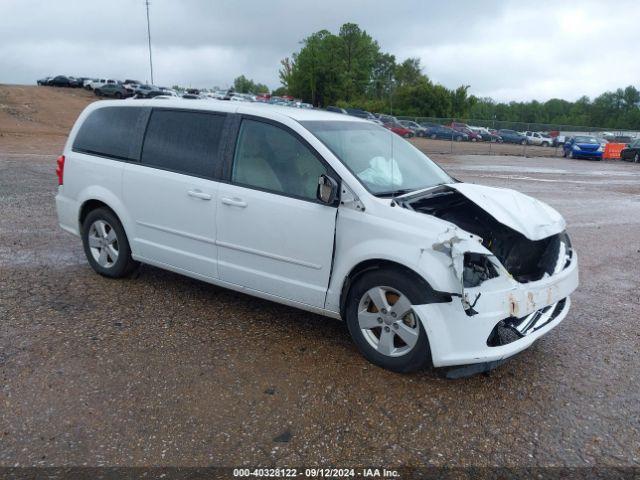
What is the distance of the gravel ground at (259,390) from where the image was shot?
10.1 feet

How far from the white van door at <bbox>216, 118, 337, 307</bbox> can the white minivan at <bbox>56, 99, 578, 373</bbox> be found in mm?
11

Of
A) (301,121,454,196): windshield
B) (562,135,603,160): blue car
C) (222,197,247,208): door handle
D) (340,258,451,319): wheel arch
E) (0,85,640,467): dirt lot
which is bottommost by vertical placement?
(562,135,603,160): blue car

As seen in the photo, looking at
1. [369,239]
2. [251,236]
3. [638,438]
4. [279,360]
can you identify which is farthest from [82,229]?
[638,438]

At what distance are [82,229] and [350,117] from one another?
2912mm

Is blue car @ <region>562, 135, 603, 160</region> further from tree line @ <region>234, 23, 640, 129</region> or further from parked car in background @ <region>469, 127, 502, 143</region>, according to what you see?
tree line @ <region>234, 23, 640, 129</region>

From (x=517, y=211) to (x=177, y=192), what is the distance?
273 centimetres

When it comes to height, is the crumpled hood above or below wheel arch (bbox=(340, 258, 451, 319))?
above

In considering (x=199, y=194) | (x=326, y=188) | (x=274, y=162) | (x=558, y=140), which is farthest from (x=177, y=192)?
(x=558, y=140)

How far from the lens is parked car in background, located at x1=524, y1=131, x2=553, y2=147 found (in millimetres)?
45659

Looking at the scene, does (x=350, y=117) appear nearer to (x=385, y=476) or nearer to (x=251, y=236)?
(x=251, y=236)

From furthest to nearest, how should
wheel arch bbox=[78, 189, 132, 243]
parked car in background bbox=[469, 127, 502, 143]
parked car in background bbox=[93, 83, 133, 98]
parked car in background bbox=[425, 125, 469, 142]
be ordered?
parked car in background bbox=[93, 83, 133, 98] < parked car in background bbox=[425, 125, 469, 142] < parked car in background bbox=[469, 127, 502, 143] < wheel arch bbox=[78, 189, 132, 243]

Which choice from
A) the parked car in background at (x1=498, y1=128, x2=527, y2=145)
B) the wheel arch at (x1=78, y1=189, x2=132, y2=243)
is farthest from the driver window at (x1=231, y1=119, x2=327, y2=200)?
the parked car in background at (x1=498, y1=128, x2=527, y2=145)

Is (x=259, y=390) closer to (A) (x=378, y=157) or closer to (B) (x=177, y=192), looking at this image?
(B) (x=177, y=192)

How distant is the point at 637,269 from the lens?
22.6 ft
